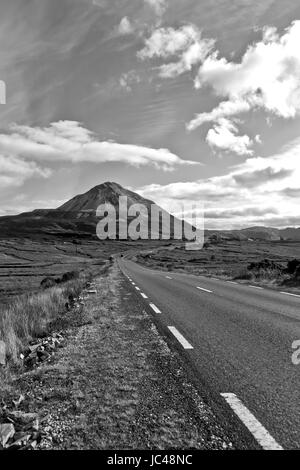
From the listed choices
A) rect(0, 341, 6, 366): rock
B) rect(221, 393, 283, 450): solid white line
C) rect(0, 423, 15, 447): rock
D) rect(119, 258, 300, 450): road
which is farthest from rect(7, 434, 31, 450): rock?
rect(0, 341, 6, 366): rock

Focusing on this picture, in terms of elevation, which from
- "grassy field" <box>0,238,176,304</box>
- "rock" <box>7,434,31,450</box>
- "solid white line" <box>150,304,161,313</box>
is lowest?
"grassy field" <box>0,238,176,304</box>

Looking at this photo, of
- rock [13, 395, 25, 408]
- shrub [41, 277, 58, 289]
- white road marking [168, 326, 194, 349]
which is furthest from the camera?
shrub [41, 277, 58, 289]

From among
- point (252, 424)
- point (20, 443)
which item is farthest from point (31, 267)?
point (252, 424)

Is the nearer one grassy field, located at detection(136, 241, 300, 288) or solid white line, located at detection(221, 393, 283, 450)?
solid white line, located at detection(221, 393, 283, 450)

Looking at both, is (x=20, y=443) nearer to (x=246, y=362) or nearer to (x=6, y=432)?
(x=6, y=432)

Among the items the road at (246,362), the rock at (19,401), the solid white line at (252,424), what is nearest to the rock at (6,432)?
the rock at (19,401)

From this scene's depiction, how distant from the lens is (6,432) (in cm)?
388

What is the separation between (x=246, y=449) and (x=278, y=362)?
9.73ft

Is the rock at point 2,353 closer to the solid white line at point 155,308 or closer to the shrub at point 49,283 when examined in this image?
the solid white line at point 155,308

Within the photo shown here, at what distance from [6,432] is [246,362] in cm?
389

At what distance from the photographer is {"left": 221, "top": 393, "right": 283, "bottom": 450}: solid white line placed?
372 centimetres

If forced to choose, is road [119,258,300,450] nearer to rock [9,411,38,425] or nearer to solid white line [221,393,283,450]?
solid white line [221,393,283,450]
